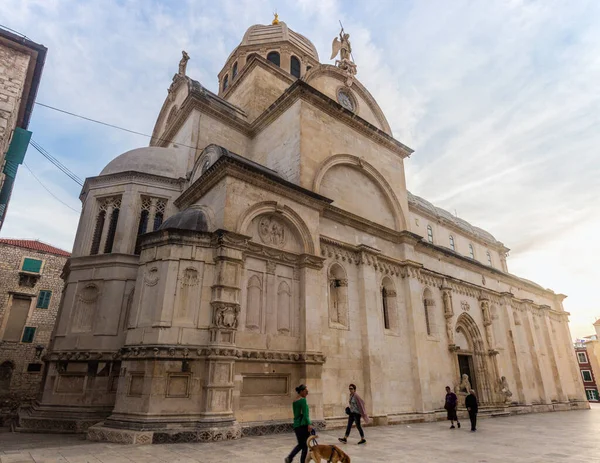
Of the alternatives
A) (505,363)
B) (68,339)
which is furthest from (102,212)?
(505,363)

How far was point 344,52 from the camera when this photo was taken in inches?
856

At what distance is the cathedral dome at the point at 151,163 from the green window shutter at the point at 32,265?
56.1 feet

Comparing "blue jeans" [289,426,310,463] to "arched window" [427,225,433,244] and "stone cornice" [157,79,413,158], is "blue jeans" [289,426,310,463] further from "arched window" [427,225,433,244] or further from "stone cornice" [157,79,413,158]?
"arched window" [427,225,433,244]

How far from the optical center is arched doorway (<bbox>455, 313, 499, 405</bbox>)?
2086cm

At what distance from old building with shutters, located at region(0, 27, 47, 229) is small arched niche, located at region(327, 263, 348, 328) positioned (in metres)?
12.0

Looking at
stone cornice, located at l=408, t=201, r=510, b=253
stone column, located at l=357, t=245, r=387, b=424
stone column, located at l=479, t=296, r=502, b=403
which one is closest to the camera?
stone column, located at l=357, t=245, r=387, b=424

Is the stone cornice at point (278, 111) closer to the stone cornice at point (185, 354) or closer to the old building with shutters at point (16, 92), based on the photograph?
the old building with shutters at point (16, 92)

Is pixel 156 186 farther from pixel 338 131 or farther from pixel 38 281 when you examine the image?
pixel 38 281

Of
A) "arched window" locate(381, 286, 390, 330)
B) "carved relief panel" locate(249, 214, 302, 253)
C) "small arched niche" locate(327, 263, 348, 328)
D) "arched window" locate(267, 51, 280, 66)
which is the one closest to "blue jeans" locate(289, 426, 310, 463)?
"carved relief panel" locate(249, 214, 302, 253)

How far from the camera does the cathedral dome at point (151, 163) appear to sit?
1688 cm

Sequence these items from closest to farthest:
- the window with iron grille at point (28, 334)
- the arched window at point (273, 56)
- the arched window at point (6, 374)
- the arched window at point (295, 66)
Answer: the arched window at point (6, 374) → the window with iron grille at point (28, 334) → the arched window at point (273, 56) → the arched window at point (295, 66)

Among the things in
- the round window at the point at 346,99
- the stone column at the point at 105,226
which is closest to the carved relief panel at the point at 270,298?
the stone column at the point at 105,226

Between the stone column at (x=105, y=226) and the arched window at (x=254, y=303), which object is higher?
the stone column at (x=105, y=226)

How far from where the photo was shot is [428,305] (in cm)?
1966
